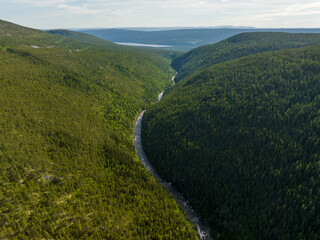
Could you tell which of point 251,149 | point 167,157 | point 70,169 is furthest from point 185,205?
point 70,169

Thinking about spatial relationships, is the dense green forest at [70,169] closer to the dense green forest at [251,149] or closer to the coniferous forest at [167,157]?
the coniferous forest at [167,157]

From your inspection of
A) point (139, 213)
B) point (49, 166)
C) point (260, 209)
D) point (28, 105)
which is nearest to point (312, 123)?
point (260, 209)

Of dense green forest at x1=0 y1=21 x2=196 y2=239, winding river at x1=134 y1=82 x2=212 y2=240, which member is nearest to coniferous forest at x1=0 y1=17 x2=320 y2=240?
dense green forest at x1=0 y1=21 x2=196 y2=239

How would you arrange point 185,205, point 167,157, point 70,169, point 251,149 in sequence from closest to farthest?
point 70,169 < point 185,205 < point 251,149 < point 167,157

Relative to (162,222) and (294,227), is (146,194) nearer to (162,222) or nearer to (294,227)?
(162,222)

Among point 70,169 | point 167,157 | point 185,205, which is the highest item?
point 70,169

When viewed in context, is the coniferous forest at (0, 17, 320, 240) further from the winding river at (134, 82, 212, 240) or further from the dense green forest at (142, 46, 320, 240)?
the winding river at (134, 82, 212, 240)

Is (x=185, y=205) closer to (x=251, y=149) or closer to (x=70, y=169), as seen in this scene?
(x=251, y=149)
